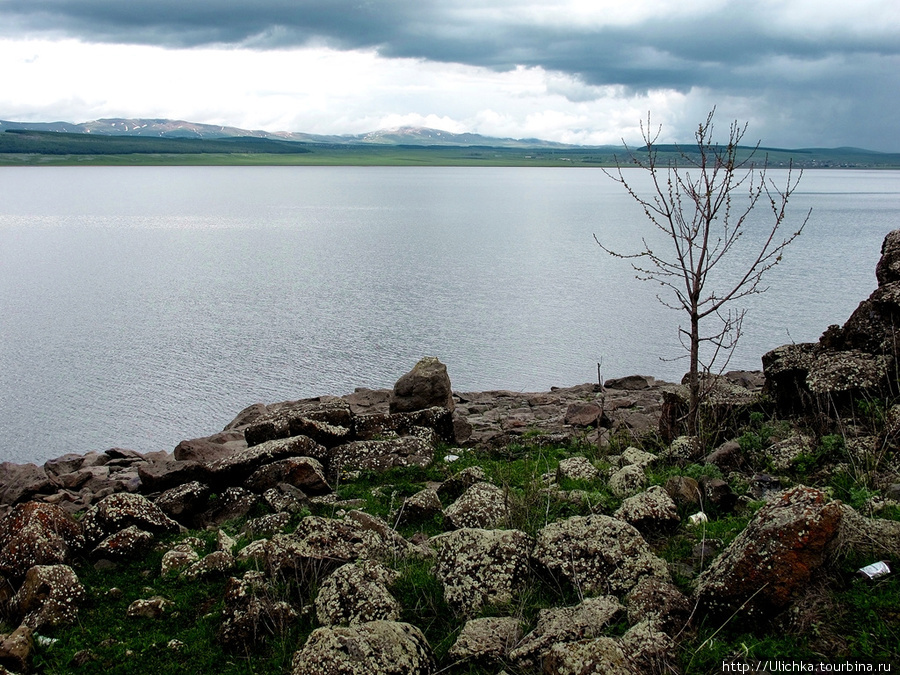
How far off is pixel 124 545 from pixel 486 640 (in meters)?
3.95

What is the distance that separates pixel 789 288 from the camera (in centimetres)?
2834

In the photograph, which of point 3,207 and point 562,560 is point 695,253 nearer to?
point 562,560

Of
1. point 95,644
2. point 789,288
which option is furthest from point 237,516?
point 789,288

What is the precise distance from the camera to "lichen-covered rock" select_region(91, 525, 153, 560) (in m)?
6.98

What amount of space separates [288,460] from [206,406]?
886 cm

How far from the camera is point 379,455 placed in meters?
9.30

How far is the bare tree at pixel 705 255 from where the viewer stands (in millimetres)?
8547

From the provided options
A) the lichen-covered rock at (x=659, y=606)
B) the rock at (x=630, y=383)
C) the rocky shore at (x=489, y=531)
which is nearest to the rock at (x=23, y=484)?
the rocky shore at (x=489, y=531)

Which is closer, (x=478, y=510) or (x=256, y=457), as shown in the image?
(x=478, y=510)

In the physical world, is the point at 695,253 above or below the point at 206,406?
above

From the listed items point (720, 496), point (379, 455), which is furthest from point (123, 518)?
point (720, 496)

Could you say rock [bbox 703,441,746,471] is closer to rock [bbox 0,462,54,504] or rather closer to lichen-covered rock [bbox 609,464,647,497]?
lichen-covered rock [bbox 609,464,647,497]

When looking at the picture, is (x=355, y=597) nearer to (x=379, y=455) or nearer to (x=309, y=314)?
(x=379, y=455)

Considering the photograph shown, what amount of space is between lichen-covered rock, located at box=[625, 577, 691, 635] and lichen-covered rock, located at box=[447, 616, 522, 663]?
789 mm
